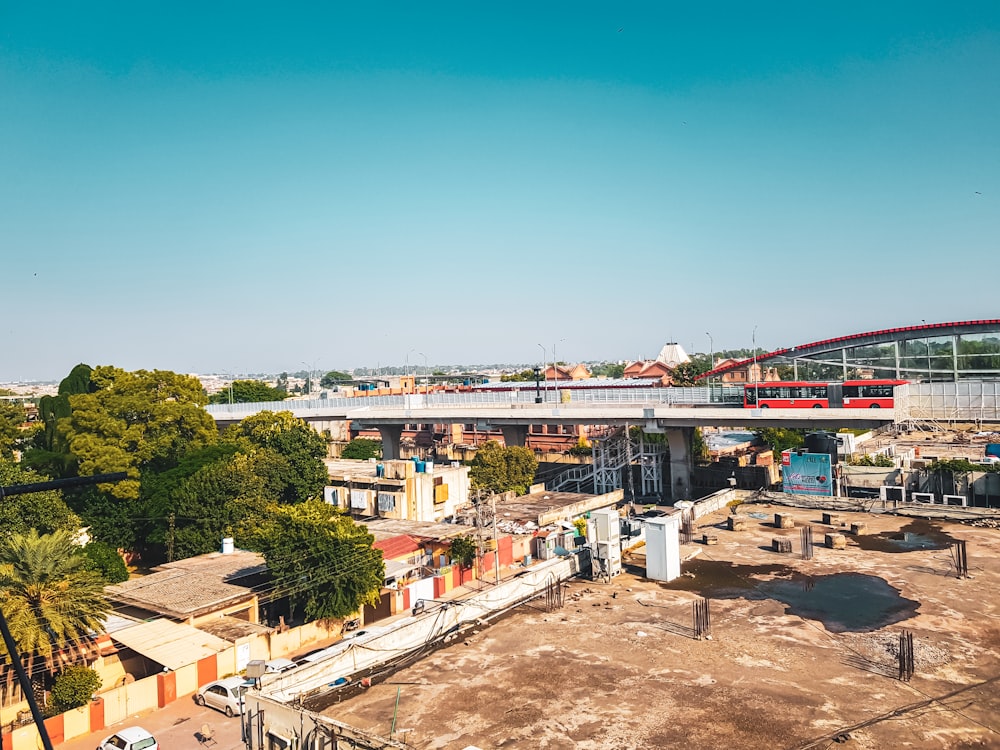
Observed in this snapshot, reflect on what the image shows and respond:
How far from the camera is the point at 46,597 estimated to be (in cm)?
2891

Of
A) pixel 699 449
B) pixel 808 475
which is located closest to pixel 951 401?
pixel 808 475

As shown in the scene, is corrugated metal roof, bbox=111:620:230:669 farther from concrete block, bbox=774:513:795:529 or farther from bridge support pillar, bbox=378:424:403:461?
bridge support pillar, bbox=378:424:403:461

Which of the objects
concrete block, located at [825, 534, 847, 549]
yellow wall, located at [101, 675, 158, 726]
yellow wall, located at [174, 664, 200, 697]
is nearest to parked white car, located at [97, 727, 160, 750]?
yellow wall, located at [101, 675, 158, 726]

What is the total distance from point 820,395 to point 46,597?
54.4m

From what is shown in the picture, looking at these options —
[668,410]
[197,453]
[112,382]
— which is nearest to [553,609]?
[668,410]

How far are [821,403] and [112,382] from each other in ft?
206

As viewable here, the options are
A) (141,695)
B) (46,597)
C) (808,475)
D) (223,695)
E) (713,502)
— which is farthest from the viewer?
(808,475)

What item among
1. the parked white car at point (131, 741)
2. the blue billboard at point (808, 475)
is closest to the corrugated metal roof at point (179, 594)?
the parked white car at point (131, 741)

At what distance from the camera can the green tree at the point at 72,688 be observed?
2723 cm

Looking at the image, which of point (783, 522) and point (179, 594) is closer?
point (179, 594)

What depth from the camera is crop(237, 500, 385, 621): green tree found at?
33750 mm

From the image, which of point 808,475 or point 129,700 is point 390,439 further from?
point 129,700

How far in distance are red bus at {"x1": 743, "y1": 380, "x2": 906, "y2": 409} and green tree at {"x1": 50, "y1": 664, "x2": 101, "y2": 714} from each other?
51533 millimetres

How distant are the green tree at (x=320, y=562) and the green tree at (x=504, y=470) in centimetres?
3091
